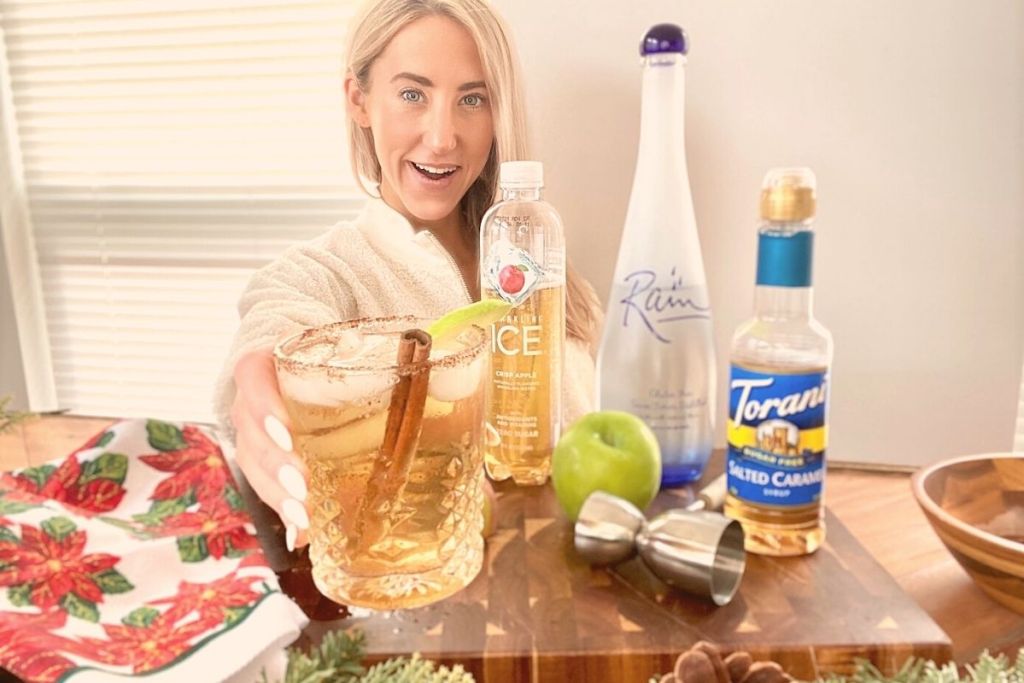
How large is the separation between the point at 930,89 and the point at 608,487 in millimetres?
511

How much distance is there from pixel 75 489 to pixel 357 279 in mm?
318

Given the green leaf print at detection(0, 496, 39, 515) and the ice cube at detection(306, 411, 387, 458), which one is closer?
the ice cube at detection(306, 411, 387, 458)

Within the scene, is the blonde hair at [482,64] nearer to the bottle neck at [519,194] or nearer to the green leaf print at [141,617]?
the bottle neck at [519,194]

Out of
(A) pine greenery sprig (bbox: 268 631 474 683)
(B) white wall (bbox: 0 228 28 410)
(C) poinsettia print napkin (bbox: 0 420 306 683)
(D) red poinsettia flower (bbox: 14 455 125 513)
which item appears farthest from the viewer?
(B) white wall (bbox: 0 228 28 410)

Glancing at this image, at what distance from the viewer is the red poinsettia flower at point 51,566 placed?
1.77ft

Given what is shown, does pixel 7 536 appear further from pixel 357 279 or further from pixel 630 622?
pixel 630 622

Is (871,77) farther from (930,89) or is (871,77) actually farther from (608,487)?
(608,487)

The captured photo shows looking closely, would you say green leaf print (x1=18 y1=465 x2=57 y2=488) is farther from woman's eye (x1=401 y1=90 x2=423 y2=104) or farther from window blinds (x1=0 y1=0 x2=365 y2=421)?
woman's eye (x1=401 y1=90 x2=423 y2=104)

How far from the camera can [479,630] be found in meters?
0.50

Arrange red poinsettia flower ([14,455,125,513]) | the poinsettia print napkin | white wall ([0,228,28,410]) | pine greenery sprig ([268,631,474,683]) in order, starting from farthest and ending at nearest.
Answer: white wall ([0,228,28,410]), red poinsettia flower ([14,455,125,513]), the poinsettia print napkin, pine greenery sprig ([268,631,474,683])

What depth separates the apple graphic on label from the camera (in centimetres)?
68

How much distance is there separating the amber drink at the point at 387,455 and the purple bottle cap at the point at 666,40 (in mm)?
343

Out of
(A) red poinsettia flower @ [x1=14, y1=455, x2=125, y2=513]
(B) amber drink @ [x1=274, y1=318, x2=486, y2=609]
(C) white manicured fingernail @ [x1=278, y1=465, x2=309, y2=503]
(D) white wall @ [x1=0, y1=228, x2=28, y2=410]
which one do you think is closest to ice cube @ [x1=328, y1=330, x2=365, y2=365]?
(B) amber drink @ [x1=274, y1=318, x2=486, y2=609]

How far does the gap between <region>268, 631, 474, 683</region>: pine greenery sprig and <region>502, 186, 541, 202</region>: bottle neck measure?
0.40 meters
